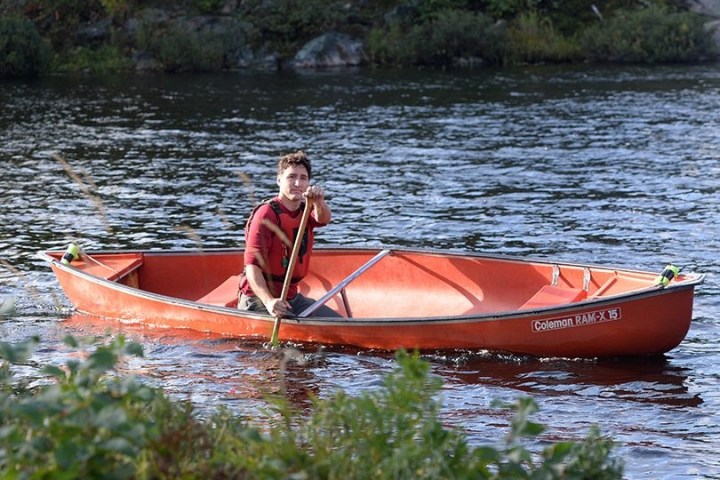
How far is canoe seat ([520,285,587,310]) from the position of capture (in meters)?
9.38

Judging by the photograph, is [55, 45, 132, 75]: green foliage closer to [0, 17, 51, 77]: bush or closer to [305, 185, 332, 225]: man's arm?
[0, 17, 51, 77]: bush

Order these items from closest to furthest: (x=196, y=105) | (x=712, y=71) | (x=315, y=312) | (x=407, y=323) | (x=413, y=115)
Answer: (x=407, y=323) → (x=315, y=312) → (x=413, y=115) → (x=196, y=105) → (x=712, y=71)

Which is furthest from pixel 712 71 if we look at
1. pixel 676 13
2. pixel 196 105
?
pixel 196 105

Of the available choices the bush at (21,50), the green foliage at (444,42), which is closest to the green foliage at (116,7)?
the bush at (21,50)

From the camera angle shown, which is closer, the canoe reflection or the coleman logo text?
the canoe reflection

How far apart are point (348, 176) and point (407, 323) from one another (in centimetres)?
843

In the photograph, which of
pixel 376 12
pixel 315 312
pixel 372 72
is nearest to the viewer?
pixel 315 312

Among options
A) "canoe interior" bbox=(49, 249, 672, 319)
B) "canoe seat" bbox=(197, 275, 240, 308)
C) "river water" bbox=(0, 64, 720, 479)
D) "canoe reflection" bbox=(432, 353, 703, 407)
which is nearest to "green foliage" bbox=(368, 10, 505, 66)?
"river water" bbox=(0, 64, 720, 479)

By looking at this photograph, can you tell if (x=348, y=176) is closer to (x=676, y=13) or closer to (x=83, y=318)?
(x=83, y=318)

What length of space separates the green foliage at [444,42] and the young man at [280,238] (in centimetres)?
2244

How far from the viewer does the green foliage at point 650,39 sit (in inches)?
1188

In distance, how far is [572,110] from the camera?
22812mm

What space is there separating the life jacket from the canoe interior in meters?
1.03

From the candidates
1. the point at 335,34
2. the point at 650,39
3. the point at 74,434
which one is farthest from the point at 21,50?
the point at 74,434
